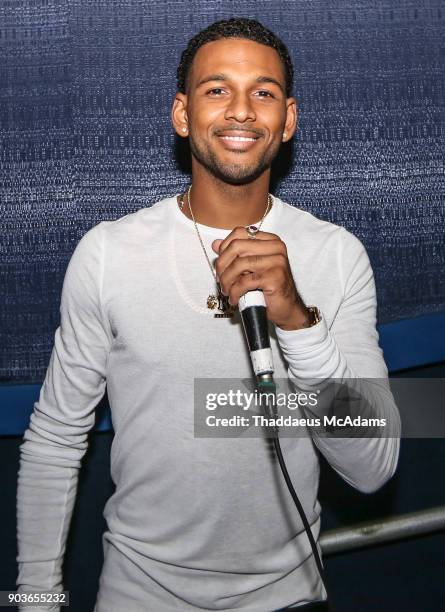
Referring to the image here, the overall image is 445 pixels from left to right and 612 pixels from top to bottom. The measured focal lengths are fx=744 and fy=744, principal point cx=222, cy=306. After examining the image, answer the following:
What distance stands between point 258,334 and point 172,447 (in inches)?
14.9

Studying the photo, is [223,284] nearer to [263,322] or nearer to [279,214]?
[263,322]

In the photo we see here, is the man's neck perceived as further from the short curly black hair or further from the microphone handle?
the microphone handle

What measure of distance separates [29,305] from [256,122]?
0.53 meters

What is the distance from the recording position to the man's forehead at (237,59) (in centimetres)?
119

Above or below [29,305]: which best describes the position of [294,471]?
below

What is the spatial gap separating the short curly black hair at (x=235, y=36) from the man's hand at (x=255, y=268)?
17.9 inches

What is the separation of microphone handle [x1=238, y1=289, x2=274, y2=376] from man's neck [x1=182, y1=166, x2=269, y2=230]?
14.7 inches

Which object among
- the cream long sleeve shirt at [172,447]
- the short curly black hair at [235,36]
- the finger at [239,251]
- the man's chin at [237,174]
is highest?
the short curly black hair at [235,36]

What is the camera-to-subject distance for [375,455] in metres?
1.11

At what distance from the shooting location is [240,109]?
1161 mm

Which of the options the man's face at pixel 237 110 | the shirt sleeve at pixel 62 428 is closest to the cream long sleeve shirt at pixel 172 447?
the shirt sleeve at pixel 62 428

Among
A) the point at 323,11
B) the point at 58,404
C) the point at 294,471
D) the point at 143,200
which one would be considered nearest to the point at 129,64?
the point at 143,200

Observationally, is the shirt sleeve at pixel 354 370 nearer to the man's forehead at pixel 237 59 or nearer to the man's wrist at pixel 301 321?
the man's wrist at pixel 301 321

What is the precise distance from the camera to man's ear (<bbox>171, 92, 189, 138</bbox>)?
4.16 feet
